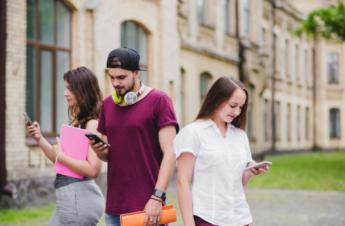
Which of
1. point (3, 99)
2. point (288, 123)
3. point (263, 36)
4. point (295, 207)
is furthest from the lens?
point (288, 123)

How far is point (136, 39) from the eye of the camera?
62.5 feet

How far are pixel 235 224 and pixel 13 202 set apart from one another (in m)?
9.52

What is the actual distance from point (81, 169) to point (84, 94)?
1.60 ft

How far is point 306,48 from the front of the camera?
48.4 m

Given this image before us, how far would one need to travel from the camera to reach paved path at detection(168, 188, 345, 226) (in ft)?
40.3

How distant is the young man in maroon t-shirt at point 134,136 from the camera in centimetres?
466

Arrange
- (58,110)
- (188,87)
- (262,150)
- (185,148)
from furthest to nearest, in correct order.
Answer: (262,150), (188,87), (58,110), (185,148)

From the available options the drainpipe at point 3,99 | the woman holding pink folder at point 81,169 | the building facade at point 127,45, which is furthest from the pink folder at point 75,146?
the drainpipe at point 3,99

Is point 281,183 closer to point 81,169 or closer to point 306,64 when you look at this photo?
point 81,169

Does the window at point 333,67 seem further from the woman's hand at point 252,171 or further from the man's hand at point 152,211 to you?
the man's hand at point 152,211

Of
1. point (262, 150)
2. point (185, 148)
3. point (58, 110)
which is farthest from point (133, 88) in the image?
point (262, 150)

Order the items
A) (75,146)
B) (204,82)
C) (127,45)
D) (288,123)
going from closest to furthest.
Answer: (75,146), (127,45), (204,82), (288,123)

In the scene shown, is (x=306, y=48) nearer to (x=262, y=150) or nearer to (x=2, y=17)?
(x=262, y=150)

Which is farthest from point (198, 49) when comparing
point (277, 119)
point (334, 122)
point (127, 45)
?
point (334, 122)
